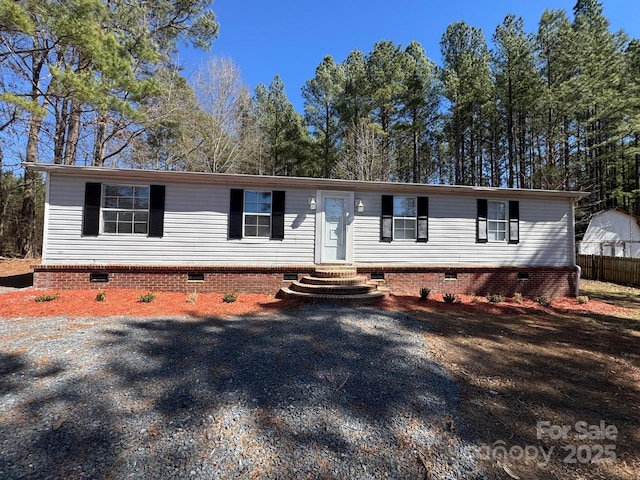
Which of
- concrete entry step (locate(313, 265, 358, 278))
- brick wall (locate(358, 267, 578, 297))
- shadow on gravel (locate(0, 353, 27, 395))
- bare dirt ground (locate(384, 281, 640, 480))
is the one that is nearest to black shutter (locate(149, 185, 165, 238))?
concrete entry step (locate(313, 265, 358, 278))

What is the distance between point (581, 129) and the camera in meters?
17.4

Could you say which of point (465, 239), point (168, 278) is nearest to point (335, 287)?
point (168, 278)

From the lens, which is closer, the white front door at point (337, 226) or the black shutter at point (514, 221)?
the white front door at point (337, 226)

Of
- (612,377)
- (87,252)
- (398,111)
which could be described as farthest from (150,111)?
(612,377)

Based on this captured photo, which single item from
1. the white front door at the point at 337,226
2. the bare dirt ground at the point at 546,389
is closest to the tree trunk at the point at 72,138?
the white front door at the point at 337,226

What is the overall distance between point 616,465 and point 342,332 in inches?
115

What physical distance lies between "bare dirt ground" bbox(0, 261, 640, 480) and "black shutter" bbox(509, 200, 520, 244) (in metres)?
2.72

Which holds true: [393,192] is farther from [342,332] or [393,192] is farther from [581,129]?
[581,129]

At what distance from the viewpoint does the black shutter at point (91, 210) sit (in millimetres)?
6879

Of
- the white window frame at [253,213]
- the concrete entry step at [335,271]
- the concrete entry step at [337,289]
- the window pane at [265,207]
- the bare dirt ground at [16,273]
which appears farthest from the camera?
the bare dirt ground at [16,273]

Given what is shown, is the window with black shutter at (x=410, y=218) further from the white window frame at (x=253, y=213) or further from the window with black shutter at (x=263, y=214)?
the white window frame at (x=253, y=213)

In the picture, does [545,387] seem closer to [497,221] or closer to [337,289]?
[337,289]

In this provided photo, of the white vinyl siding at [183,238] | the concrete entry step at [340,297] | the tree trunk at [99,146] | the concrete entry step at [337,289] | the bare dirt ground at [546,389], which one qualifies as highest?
the tree trunk at [99,146]

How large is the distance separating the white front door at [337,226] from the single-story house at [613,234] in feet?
48.6
